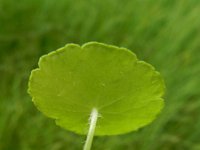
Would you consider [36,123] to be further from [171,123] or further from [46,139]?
[171,123]

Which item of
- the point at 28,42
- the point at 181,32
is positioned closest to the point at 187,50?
the point at 181,32

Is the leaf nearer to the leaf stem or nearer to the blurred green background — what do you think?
the leaf stem

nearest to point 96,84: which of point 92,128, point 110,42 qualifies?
point 92,128

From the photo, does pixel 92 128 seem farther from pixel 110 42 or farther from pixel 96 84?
pixel 110 42

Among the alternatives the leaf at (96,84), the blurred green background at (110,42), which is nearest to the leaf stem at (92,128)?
the leaf at (96,84)

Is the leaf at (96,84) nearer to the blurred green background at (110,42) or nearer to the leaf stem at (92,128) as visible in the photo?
the leaf stem at (92,128)

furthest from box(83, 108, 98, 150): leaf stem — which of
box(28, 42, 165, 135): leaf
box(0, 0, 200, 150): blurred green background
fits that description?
box(0, 0, 200, 150): blurred green background
